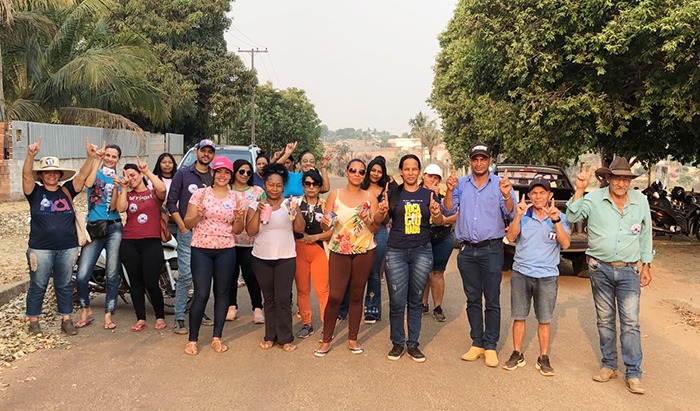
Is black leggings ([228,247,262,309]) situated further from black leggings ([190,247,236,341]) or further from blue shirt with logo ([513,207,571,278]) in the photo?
blue shirt with logo ([513,207,571,278])

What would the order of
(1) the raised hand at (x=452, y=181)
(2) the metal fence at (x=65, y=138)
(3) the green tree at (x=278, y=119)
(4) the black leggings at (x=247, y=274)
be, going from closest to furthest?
(1) the raised hand at (x=452, y=181) < (4) the black leggings at (x=247, y=274) < (2) the metal fence at (x=65, y=138) < (3) the green tree at (x=278, y=119)

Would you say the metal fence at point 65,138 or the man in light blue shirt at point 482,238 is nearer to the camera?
the man in light blue shirt at point 482,238

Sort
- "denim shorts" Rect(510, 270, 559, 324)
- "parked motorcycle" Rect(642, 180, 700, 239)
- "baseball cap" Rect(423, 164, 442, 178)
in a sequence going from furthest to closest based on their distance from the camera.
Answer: "parked motorcycle" Rect(642, 180, 700, 239) < "baseball cap" Rect(423, 164, 442, 178) < "denim shorts" Rect(510, 270, 559, 324)

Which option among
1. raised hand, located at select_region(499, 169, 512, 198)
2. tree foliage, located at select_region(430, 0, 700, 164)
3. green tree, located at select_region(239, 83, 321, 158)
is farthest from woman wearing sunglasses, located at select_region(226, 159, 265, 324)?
green tree, located at select_region(239, 83, 321, 158)

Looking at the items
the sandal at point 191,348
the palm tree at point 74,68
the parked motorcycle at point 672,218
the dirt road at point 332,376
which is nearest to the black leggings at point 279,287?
the dirt road at point 332,376

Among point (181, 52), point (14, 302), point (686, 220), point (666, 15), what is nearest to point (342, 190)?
point (14, 302)

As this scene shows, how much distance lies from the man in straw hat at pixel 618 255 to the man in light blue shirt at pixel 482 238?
62 centimetres

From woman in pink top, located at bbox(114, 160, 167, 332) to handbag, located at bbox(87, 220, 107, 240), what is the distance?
0.22 m

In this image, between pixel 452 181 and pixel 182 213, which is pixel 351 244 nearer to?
pixel 452 181

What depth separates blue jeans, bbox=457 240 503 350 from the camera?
504 cm

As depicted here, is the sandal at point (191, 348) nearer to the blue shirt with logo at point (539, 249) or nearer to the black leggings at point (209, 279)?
the black leggings at point (209, 279)

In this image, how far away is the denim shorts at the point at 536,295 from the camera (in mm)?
4855

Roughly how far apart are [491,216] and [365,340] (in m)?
1.80

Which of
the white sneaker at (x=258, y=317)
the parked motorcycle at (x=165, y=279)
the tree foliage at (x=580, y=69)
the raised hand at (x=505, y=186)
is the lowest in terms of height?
the white sneaker at (x=258, y=317)
